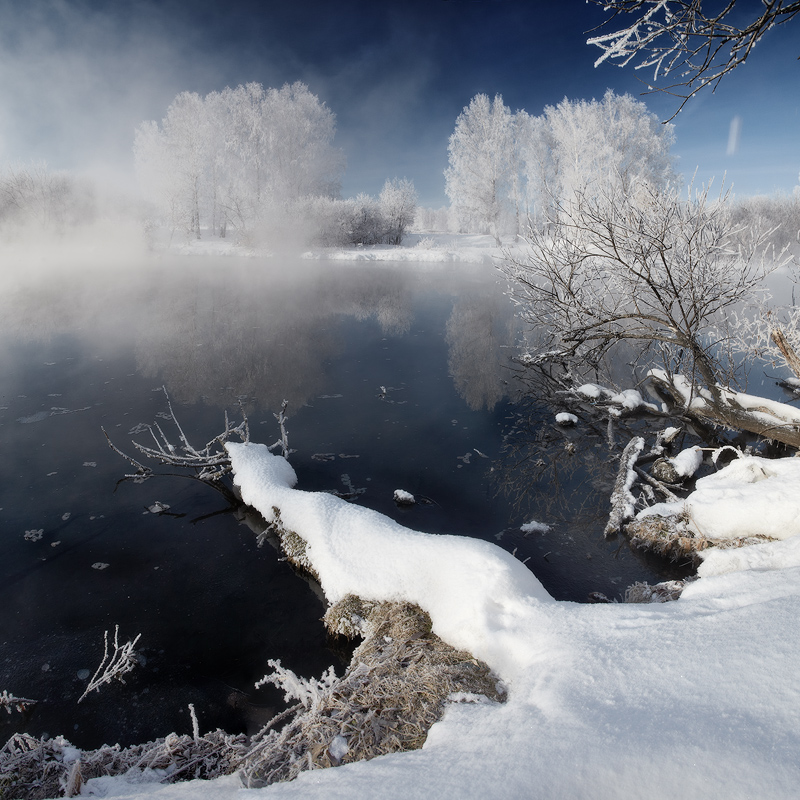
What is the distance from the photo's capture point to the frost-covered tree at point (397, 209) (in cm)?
4681

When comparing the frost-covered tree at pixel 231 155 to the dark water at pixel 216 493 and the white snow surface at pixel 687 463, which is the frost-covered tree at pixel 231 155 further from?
the white snow surface at pixel 687 463

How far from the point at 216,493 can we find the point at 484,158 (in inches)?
1772

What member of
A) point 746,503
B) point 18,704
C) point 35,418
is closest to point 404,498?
point 746,503

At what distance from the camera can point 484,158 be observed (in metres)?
43.1

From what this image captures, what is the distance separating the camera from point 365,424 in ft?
28.7

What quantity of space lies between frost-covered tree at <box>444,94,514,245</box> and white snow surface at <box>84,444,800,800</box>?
4454 centimetres

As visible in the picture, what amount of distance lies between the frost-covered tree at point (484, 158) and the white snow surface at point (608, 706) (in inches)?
1754

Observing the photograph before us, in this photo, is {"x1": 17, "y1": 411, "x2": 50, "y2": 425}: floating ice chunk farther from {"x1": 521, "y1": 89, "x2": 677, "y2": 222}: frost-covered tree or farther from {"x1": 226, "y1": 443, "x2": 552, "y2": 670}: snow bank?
{"x1": 521, "y1": 89, "x2": 677, "y2": 222}: frost-covered tree

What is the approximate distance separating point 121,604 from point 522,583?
3947mm

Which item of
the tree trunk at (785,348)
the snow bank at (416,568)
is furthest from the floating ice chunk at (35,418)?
the tree trunk at (785,348)

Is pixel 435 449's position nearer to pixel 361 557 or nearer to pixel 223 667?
pixel 361 557

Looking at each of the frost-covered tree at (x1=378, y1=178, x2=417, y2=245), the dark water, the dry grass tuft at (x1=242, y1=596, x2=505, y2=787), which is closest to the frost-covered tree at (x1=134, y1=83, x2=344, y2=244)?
the frost-covered tree at (x1=378, y1=178, x2=417, y2=245)

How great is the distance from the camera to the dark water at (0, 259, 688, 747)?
3.93 metres

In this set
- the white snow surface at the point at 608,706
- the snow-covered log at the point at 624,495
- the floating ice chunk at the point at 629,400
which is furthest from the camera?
the floating ice chunk at the point at 629,400
